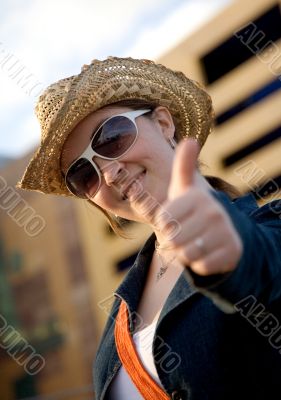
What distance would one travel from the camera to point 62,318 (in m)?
22.9

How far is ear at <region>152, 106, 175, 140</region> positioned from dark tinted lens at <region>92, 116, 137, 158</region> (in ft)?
0.44

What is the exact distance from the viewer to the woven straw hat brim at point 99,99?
169cm

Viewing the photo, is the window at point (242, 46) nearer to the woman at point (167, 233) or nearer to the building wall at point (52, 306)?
the building wall at point (52, 306)

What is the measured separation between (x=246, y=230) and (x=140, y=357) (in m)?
0.76

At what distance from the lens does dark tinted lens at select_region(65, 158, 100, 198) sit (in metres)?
1.67

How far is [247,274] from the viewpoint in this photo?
35.1 inches

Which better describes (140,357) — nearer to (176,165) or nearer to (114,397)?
(114,397)

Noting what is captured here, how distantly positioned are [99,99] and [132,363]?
0.83 m

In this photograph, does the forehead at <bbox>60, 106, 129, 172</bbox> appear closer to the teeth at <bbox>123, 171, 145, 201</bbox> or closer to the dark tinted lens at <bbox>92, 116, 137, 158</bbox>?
the dark tinted lens at <bbox>92, 116, 137, 158</bbox>

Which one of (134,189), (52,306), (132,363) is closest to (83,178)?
(134,189)

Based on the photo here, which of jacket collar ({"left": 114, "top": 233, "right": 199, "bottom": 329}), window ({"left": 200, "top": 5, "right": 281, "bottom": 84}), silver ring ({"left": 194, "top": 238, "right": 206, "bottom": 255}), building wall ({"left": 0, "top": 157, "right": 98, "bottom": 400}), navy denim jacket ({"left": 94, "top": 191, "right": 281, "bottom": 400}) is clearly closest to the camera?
silver ring ({"left": 194, "top": 238, "right": 206, "bottom": 255})

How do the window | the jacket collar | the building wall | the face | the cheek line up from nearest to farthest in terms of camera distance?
1. the jacket collar
2. the face
3. the cheek
4. the window
5. the building wall

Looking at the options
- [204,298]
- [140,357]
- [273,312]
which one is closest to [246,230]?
[273,312]

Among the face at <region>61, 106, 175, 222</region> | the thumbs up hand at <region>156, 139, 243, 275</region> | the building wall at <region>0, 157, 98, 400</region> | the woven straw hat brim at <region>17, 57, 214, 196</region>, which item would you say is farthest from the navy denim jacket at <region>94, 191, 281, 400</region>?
the building wall at <region>0, 157, 98, 400</region>
